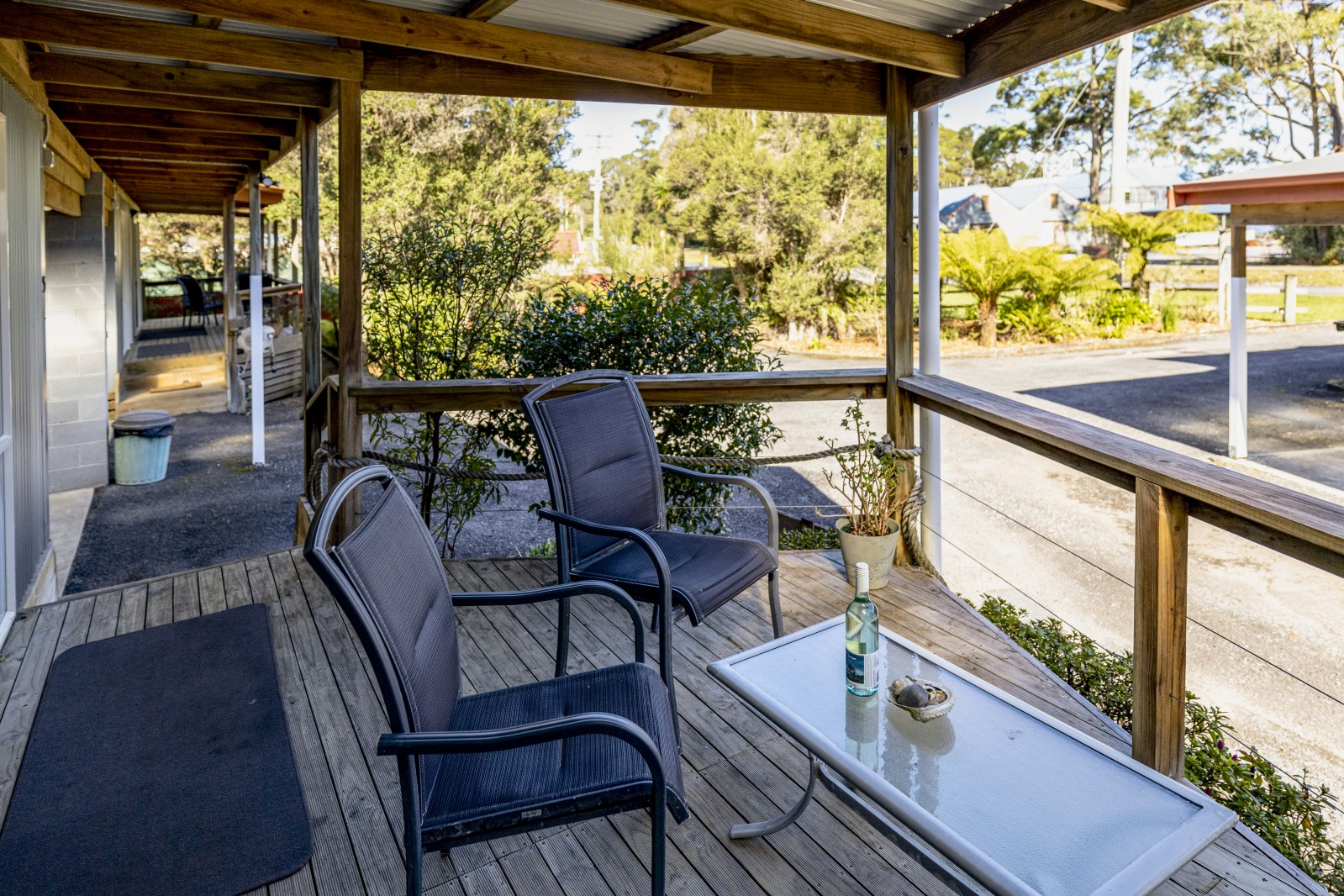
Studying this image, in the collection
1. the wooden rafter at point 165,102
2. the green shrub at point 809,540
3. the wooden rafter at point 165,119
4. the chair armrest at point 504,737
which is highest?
the wooden rafter at point 165,119

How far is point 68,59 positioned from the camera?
408 centimetres

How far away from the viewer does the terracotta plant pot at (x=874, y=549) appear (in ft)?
11.9

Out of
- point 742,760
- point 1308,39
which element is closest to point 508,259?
point 742,760

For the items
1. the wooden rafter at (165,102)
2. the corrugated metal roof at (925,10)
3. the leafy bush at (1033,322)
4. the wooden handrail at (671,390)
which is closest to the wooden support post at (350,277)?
the wooden handrail at (671,390)

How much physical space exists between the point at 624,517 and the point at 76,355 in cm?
549

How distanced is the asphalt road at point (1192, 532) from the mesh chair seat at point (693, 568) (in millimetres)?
1099

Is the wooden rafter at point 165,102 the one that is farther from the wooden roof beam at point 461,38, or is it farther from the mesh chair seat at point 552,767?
Result: the mesh chair seat at point 552,767

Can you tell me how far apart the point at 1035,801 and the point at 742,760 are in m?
0.96

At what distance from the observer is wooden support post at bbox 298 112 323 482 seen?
4.44 metres

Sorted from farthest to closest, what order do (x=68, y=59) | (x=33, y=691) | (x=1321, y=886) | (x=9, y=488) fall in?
(x=68, y=59)
(x=9, y=488)
(x=33, y=691)
(x=1321, y=886)

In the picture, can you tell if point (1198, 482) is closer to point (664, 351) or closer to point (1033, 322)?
point (664, 351)

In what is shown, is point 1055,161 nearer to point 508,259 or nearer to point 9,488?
point 508,259

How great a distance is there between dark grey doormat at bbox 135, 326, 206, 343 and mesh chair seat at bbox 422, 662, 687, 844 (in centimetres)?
1513

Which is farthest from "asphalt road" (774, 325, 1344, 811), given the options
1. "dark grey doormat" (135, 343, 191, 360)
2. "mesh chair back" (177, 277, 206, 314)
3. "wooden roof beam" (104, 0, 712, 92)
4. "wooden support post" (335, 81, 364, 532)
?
"mesh chair back" (177, 277, 206, 314)
